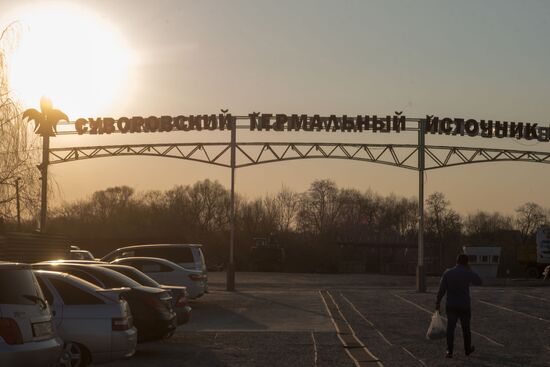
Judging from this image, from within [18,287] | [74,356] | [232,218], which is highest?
[232,218]

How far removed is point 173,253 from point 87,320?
18582 mm

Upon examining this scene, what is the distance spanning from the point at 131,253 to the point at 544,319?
45.4 feet

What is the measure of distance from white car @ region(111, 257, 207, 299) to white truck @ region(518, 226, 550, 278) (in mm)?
47208

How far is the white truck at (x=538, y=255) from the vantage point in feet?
236

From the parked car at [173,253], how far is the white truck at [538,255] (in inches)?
1784

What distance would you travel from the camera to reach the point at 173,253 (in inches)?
1273

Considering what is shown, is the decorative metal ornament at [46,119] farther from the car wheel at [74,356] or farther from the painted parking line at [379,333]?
the car wheel at [74,356]

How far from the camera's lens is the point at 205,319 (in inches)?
1017

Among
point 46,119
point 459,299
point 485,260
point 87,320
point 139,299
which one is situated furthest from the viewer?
point 485,260

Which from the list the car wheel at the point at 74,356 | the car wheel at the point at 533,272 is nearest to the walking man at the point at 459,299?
the car wheel at the point at 74,356

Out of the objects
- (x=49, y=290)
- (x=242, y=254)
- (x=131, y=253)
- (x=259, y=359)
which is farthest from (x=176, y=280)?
(x=242, y=254)

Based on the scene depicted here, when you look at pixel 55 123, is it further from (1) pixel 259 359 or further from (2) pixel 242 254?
(2) pixel 242 254

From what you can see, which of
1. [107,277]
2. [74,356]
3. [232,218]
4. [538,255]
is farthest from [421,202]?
[538,255]

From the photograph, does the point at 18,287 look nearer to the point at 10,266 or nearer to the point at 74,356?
the point at 10,266
